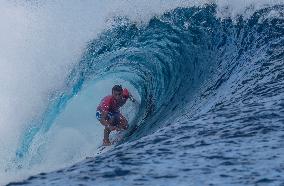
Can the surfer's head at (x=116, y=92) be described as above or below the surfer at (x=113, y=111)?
above

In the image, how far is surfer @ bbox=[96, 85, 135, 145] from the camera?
827 centimetres

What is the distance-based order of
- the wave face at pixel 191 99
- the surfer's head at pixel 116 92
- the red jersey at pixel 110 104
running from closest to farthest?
the wave face at pixel 191 99, the surfer's head at pixel 116 92, the red jersey at pixel 110 104

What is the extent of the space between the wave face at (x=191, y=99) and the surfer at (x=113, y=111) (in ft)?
0.85

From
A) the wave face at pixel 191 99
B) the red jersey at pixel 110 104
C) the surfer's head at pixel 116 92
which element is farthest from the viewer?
the red jersey at pixel 110 104

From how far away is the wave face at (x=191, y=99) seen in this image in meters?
2.50

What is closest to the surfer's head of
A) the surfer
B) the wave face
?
the surfer

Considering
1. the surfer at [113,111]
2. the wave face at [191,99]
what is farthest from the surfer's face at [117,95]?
the wave face at [191,99]

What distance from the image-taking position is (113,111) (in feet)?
27.6

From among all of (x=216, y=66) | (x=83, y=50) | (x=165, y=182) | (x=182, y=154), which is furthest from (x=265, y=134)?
(x=83, y=50)

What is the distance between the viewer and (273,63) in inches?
232

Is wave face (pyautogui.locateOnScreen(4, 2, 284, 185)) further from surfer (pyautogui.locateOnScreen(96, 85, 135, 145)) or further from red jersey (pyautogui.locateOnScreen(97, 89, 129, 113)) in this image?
red jersey (pyautogui.locateOnScreen(97, 89, 129, 113))

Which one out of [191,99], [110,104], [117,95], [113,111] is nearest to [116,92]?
[117,95]

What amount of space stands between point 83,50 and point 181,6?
88.8 inches

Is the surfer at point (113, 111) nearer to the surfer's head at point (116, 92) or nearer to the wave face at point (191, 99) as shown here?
the surfer's head at point (116, 92)
